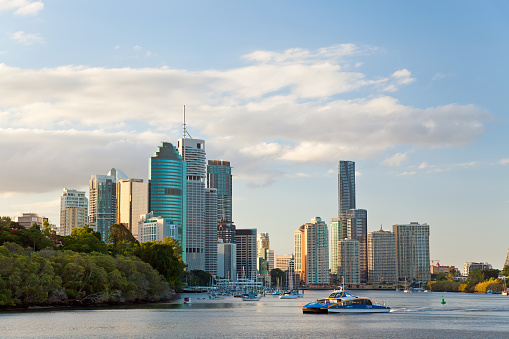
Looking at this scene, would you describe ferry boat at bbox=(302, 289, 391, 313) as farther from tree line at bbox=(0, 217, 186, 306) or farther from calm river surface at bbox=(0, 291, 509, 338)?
tree line at bbox=(0, 217, 186, 306)

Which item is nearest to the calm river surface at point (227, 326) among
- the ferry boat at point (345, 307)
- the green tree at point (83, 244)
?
the ferry boat at point (345, 307)

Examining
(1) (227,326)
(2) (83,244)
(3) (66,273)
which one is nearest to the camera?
(1) (227,326)

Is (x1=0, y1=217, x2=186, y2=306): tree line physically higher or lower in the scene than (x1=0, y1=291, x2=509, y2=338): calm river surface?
higher

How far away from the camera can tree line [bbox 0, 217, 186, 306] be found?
12656cm

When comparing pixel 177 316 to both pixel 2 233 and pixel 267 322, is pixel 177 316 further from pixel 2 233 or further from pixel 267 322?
pixel 2 233

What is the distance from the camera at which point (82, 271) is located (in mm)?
140750

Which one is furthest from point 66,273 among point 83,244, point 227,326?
point 227,326

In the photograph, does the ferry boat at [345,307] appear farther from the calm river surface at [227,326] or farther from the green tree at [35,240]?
the green tree at [35,240]

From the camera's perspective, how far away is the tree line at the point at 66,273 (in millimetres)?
126562

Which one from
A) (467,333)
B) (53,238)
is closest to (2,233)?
(53,238)

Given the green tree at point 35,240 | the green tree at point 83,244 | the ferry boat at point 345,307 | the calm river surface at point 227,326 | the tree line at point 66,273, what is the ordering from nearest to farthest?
the calm river surface at point 227,326, the tree line at point 66,273, the ferry boat at point 345,307, the green tree at point 35,240, the green tree at point 83,244

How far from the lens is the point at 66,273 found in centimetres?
13975

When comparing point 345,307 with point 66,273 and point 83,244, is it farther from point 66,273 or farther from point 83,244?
point 83,244

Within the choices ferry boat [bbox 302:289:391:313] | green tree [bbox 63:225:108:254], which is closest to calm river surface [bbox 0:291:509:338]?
ferry boat [bbox 302:289:391:313]
